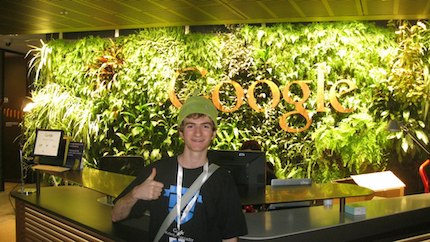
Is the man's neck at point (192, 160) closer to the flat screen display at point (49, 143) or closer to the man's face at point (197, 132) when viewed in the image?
the man's face at point (197, 132)

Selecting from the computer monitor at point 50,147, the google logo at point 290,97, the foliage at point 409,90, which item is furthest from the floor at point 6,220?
the foliage at point 409,90

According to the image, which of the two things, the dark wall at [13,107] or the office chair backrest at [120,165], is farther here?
the dark wall at [13,107]

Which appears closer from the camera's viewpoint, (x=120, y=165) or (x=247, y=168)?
(x=247, y=168)

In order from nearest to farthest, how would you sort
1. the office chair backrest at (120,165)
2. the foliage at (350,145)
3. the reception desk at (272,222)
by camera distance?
the reception desk at (272,222)
the office chair backrest at (120,165)
the foliage at (350,145)

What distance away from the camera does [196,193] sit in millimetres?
1918

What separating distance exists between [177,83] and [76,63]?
2046 mm

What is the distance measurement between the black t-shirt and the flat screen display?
255 cm

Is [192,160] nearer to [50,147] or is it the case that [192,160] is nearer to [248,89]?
[50,147]

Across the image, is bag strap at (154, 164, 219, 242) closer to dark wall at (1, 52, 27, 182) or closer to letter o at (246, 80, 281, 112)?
letter o at (246, 80, 281, 112)

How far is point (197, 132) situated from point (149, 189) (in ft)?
1.03

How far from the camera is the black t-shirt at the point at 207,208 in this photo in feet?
6.31

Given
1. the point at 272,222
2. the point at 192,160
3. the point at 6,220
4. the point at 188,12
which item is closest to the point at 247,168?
the point at 272,222

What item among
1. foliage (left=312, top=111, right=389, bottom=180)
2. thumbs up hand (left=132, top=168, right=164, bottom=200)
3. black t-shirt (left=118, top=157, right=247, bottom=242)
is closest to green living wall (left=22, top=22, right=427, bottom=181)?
foliage (left=312, top=111, right=389, bottom=180)

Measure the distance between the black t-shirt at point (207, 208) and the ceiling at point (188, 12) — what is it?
160 inches
